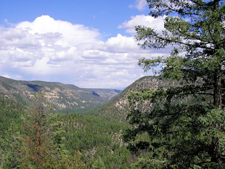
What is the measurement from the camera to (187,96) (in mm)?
8773

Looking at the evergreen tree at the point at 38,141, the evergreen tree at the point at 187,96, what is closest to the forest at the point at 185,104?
the evergreen tree at the point at 187,96

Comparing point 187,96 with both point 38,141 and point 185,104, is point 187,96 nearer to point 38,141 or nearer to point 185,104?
point 185,104

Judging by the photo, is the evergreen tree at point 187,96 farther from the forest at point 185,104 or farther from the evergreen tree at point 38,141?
the evergreen tree at point 38,141

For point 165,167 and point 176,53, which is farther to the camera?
point 176,53

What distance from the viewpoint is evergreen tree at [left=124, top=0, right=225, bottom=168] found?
7667mm

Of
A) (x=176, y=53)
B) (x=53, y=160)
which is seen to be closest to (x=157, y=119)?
(x=176, y=53)

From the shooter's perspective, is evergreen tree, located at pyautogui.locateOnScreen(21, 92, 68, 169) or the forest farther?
evergreen tree, located at pyautogui.locateOnScreen(21, 92, 68, 169)

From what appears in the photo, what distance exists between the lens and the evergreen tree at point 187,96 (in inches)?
302

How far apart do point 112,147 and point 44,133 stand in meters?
137

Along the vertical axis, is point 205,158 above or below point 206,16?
below

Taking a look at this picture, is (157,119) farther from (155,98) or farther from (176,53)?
(176,53)

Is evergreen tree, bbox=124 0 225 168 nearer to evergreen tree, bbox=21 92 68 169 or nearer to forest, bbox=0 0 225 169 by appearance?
forest, bbox=0 0 225 169

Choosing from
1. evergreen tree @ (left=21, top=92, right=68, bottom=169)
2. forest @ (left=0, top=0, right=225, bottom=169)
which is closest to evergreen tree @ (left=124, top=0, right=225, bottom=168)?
forest @ (left=0, top=0, right=225, bottom=169)

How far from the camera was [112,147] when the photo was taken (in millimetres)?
144125
